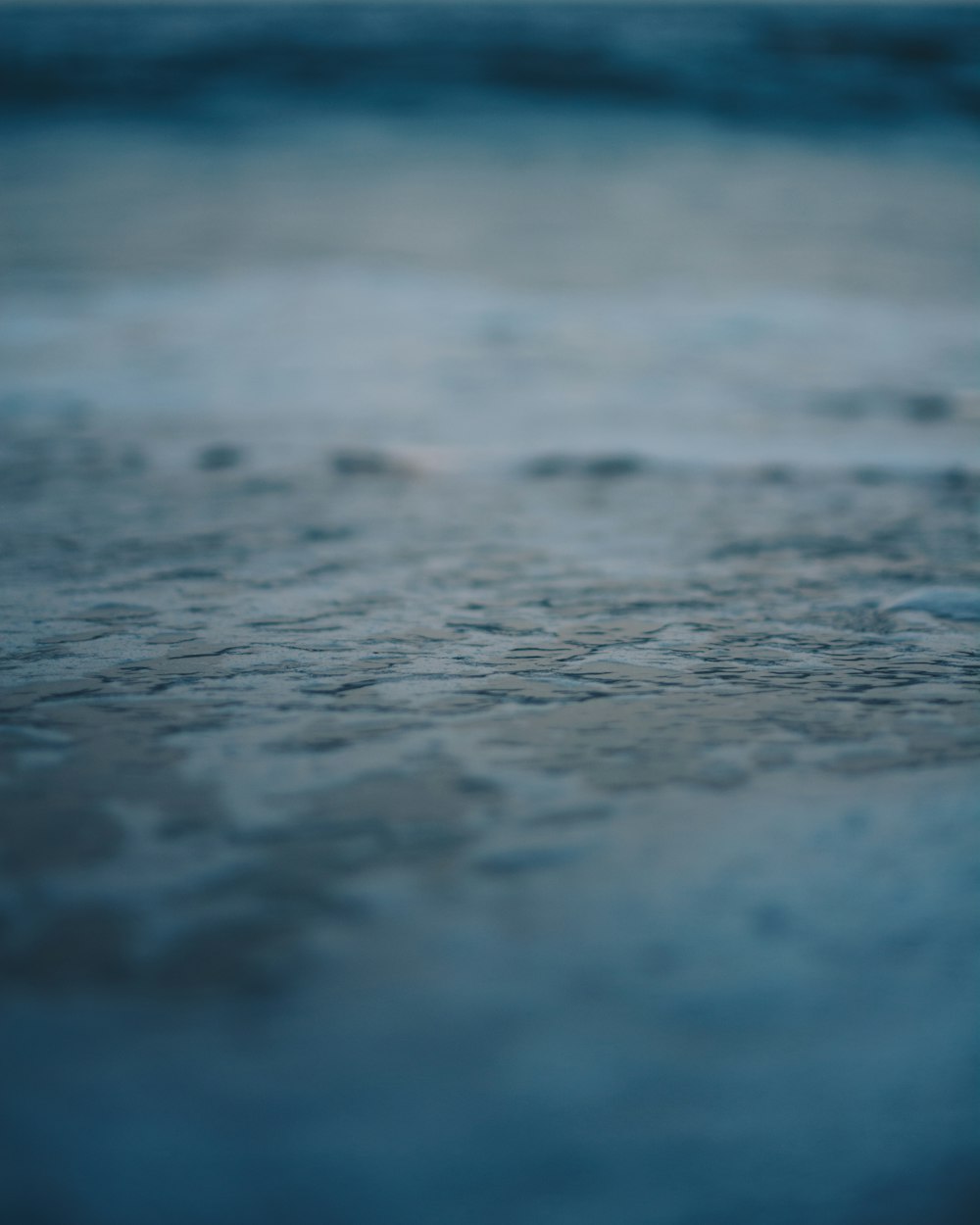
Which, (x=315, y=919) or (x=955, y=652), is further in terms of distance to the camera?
(x=955, y=652)

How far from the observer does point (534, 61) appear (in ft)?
31.1

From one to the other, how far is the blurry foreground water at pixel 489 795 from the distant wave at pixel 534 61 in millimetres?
5651

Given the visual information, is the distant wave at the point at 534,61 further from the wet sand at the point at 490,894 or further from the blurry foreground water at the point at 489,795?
the wet sand at the point at 490,894

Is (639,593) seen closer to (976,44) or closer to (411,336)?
(411,336)

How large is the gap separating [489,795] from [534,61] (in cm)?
966

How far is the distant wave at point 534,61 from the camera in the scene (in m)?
8.73

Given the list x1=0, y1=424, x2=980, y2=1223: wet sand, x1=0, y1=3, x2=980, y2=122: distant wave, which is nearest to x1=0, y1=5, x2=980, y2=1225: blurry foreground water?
x1=0, y1=424, x2=980, y2=1223: wet sand

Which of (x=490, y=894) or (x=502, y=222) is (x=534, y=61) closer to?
(x=502, y=222)

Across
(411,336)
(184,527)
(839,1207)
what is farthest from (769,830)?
(411,336)

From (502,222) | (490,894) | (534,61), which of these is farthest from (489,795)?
(534,61)

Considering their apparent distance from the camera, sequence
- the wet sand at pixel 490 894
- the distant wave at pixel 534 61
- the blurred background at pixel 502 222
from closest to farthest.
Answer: the wet sand at pixel 490 894, the blurred background at pixel 502 222, the distant wave at pixel 534 61

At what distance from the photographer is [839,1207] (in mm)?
679

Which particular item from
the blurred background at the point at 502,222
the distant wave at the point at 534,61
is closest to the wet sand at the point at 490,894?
the blurred background at the point at 502,222

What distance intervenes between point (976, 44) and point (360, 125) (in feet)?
16.5
